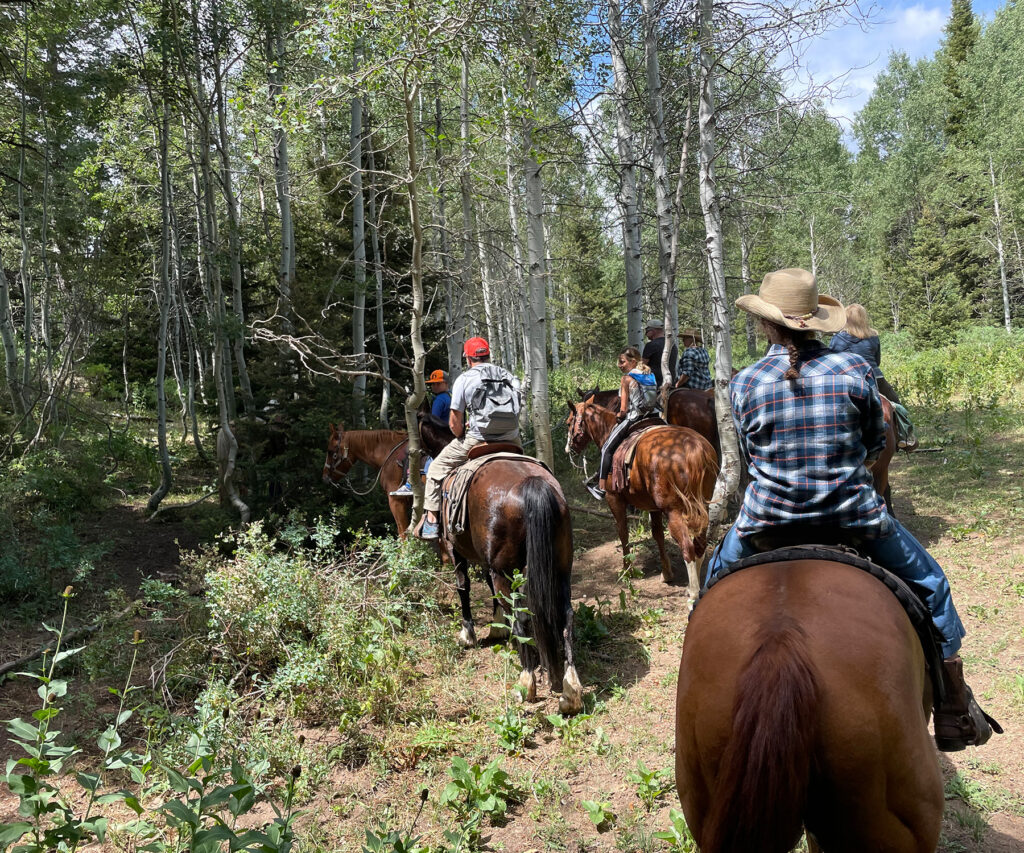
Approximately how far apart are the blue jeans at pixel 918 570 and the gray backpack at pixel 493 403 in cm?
332

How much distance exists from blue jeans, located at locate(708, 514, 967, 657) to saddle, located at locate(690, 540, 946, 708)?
38 millimetres

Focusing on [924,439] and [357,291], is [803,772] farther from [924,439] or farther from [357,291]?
[924,439]

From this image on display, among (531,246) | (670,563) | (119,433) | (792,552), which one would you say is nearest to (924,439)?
(670,563)

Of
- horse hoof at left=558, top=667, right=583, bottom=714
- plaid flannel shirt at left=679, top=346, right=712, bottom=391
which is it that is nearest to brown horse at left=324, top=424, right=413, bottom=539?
horse hoof at left=558, top=667, right=583, bottom=714

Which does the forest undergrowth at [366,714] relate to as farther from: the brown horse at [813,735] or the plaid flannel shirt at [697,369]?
the plaid flannel shirt at [697,369]

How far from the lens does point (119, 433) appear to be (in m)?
14.5

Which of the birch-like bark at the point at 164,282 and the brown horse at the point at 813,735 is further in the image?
the birch-like bark at the point at 164,282

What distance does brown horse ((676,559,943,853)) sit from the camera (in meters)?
1.80

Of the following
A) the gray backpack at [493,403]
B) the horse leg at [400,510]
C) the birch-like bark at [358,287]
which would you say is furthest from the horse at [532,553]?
the birch-like bark at [358,287]

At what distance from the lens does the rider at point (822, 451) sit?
2.46 meters

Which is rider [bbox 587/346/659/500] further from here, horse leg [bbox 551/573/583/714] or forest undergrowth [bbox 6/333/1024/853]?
horse leg [bbox 551/573/583/714]

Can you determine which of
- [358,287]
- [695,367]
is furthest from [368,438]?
[695,367]

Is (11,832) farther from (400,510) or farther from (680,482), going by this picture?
(400,510)

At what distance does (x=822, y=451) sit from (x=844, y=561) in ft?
1.33
